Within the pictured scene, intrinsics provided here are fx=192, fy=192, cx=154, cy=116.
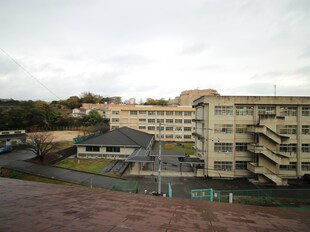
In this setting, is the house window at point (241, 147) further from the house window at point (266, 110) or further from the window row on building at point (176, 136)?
the window row on building at point (176, 136)

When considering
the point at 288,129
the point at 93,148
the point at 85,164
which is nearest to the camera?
the point at 288,129

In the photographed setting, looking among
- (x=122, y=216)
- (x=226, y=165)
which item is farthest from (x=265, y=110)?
(x=122, y=216)

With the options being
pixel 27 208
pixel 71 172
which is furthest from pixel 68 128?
pixel 27 208

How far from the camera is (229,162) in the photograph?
2495 centimetres

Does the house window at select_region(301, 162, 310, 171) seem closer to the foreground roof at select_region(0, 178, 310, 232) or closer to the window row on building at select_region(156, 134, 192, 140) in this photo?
the foreground roof at select_region(0, 178, 310, 232)

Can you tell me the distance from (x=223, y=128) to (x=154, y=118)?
31337mm

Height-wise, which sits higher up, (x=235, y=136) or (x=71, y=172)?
(x=235, y=136)

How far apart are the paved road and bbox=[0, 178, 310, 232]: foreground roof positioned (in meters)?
13.7

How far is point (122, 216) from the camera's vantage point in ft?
16.9

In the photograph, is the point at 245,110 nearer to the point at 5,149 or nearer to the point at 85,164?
the point at 85,164

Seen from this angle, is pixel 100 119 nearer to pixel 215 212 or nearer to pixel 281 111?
pixel 281 111

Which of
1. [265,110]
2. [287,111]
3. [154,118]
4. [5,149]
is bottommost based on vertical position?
[5,149]

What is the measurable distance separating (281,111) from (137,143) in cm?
2168

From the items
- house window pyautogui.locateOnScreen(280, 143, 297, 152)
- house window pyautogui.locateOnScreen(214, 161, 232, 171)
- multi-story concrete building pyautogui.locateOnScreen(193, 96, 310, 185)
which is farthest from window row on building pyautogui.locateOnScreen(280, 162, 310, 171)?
house window pyautogui.locateOnScreen(214, 161, 232, 171)
